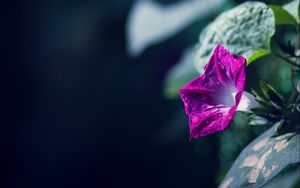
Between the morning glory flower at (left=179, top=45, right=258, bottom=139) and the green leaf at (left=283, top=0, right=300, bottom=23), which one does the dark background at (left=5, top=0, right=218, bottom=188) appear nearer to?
the green leaf at (left=283, top=0, right=300, bottom=23)

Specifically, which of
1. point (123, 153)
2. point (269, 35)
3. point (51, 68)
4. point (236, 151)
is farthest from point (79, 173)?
point (269, 35)

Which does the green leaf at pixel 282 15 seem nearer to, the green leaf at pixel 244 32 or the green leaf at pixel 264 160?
the green leaf at pixel 244 32

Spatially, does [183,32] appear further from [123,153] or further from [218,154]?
[123,153]

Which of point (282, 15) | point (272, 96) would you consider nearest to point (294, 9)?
point (282, 15)

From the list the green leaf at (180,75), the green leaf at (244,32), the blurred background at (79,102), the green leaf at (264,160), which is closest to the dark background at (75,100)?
the blurred background at (79,102)

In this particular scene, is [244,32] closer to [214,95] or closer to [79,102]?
[214,95]
